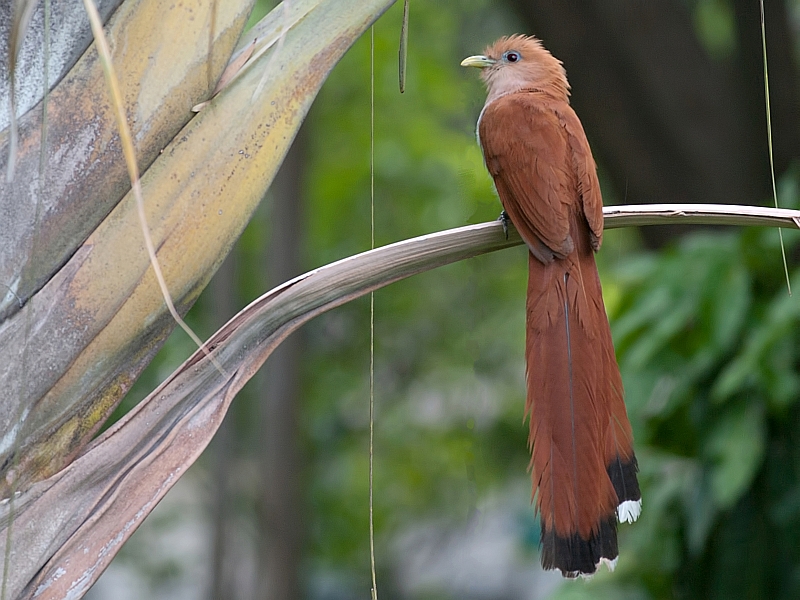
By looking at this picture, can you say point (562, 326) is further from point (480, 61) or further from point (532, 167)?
point (480, 61)

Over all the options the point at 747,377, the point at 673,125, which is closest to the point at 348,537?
the point at 673,125

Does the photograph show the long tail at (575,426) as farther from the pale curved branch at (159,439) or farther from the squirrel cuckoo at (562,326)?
the pale curved branch at (159,439)

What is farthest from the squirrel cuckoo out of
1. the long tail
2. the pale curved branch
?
the pale curved branch

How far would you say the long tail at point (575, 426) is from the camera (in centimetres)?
84

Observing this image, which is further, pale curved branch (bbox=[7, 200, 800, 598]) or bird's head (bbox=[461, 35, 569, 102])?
bird's head (bbox=[461, 35, 569, 102])

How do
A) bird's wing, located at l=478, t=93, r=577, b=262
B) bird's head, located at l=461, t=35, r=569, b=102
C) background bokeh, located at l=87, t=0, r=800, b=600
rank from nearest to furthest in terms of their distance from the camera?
1. bird's wing, located at l=478, t=93, r=577, b=262
2. bird's head, located at l=461, t=35, r=569, b=102
3. background bokeh, located at l=87, t=0, r=800, b=600

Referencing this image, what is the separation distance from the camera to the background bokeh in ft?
7.77

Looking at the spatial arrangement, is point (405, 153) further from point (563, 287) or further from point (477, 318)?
point (563, 287)

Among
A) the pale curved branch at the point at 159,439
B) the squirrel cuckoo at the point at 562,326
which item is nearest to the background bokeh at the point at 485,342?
the squirrel cuckoo at the point at 562,326

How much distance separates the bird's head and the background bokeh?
0.26m

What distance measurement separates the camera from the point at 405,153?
425 centimetres

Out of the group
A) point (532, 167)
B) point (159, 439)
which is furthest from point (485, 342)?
point (159, 439)

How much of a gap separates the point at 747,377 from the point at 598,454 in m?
1.49

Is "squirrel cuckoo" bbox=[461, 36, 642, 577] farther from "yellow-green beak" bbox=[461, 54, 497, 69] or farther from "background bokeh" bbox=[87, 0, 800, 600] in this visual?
"background bokeh" bbox=[87, 0, 800, 600]
